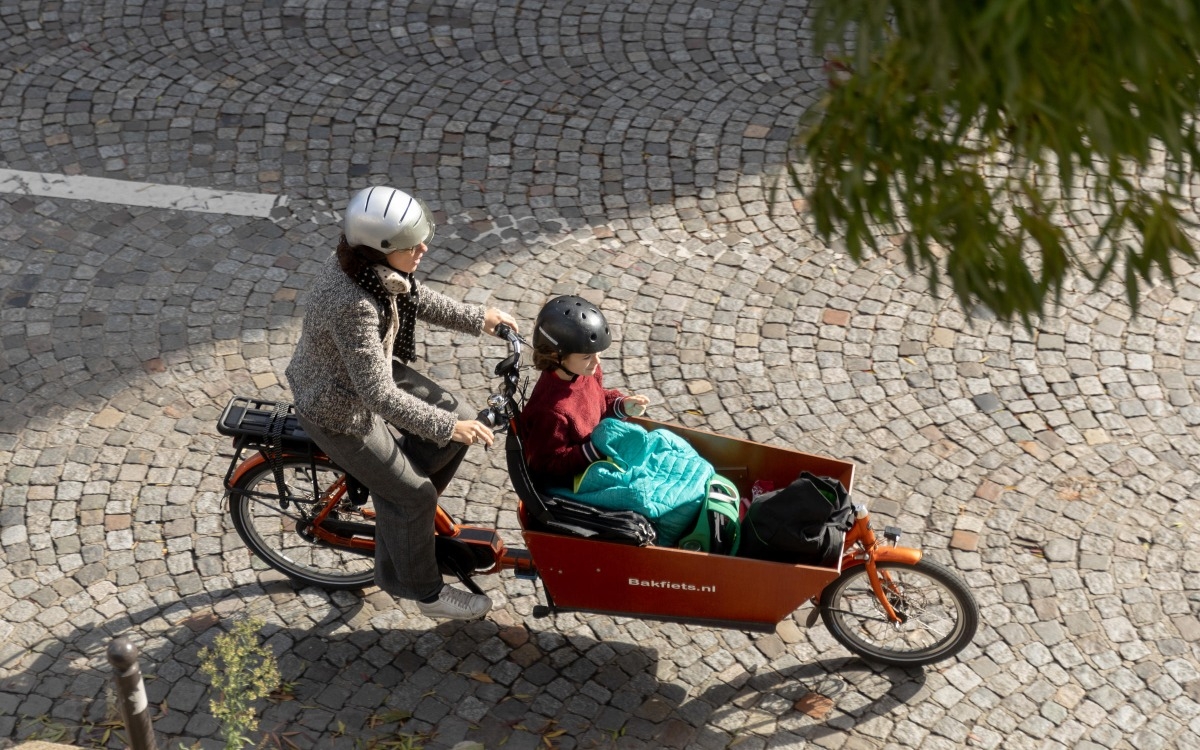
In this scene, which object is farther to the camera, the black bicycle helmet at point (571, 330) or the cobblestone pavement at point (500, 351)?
the cobblestone pavement at point (500, 351)

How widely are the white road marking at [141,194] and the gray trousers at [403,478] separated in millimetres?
3349

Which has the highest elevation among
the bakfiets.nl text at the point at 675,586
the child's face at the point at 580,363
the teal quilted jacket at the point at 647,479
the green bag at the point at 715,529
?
the child's face at the point at 580,363

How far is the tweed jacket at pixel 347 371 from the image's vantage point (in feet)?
14.4

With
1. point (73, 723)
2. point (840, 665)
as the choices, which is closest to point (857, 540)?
point (840, 665)

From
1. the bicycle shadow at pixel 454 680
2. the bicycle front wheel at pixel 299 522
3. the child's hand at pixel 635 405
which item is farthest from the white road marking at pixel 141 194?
the child's hand at pixel 635 405

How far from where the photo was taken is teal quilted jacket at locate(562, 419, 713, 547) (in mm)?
4746

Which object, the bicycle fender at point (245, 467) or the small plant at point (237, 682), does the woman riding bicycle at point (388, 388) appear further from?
the small plant at point (237, 682)

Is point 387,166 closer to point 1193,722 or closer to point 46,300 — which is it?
point 46,300

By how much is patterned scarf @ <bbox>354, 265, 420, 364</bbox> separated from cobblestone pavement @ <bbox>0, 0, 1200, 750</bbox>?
4.37 ft

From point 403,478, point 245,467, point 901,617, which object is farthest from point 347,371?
point 901,617

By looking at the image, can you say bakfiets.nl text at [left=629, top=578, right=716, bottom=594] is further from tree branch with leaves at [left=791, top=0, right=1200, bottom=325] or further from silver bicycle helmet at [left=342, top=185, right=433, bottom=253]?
tree branch with leaves at [left=791, top=0, right=1200, bottom=325]

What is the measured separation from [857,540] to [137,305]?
4.45m

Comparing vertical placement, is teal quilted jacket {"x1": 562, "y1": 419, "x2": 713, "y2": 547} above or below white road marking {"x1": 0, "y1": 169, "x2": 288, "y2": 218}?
above

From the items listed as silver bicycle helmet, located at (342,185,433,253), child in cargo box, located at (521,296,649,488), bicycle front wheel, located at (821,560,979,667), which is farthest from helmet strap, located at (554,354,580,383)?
bicycle front wheel, located at (821,560,979,667)
